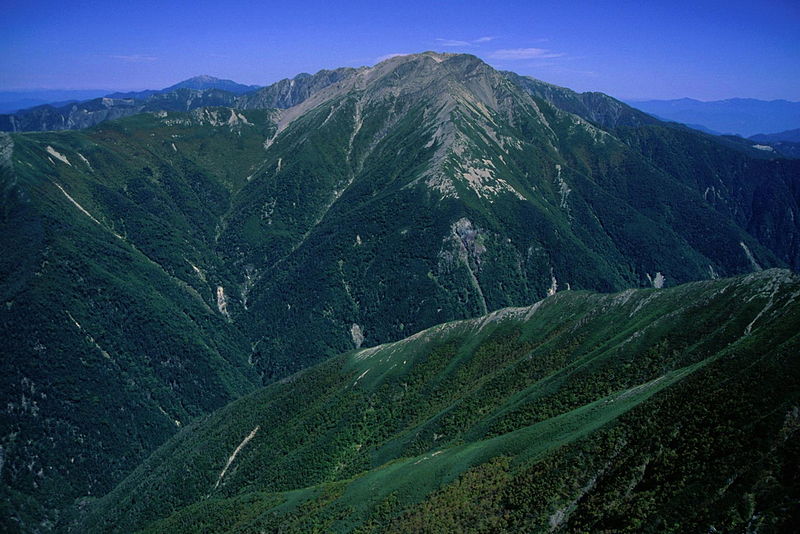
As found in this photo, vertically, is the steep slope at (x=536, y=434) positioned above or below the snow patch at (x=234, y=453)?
above

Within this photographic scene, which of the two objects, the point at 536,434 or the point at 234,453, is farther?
the point at 234,453

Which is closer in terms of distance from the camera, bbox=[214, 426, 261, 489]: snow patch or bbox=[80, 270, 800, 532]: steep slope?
bbox=[80, 270, 800, 532]: steep slope

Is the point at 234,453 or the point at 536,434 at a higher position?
the point at 536,434

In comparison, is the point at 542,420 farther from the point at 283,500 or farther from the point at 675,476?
the point at 283,500

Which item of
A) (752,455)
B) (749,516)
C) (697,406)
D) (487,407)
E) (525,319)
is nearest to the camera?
(749,516)

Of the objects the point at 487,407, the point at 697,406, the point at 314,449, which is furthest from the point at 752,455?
the point at 314,449

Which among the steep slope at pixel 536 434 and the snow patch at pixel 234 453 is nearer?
the steep slope at pixel 536 434

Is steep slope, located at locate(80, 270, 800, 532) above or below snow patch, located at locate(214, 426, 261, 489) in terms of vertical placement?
above

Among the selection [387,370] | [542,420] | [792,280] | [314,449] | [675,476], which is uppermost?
[792,280]
